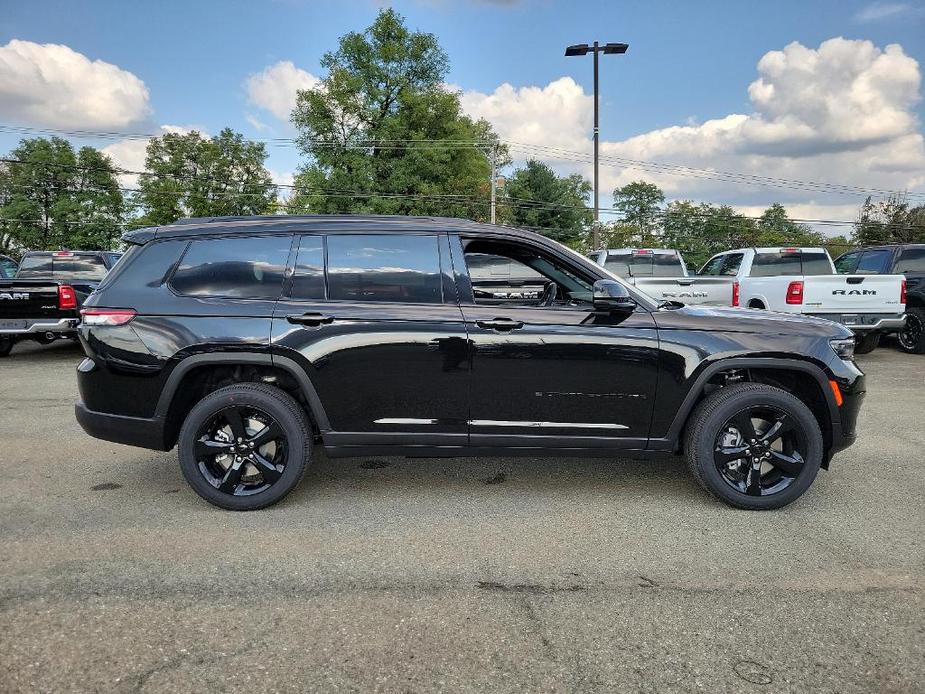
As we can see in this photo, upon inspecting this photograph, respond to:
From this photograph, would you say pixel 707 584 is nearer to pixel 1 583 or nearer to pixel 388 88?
pixel 1 583

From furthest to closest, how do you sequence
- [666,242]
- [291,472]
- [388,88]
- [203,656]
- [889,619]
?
[666,242] < [388,88] < [291,472] < [889,619] < [203,656]

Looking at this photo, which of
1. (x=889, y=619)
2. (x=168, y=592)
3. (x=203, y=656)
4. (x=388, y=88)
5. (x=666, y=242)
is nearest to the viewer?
(x=203, y=656)

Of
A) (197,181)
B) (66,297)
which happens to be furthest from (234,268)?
(197,181)

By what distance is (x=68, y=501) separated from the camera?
418 cm

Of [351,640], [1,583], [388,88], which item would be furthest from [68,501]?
[388,88]

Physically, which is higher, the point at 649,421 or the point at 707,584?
the point at 649,421

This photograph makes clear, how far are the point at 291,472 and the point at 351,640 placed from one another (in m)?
1.53

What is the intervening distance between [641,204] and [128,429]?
9512 cm

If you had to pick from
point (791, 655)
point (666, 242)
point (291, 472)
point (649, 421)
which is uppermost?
point (666, 242)

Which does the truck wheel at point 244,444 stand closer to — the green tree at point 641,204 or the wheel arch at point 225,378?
the wheel arch at point 225,378

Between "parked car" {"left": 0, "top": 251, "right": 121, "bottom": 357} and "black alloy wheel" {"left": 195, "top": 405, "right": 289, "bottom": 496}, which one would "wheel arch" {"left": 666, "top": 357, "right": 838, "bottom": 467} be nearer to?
"black alloy wheel" {"left": 195, "top": 405, "right": 289, "bottom": 496}

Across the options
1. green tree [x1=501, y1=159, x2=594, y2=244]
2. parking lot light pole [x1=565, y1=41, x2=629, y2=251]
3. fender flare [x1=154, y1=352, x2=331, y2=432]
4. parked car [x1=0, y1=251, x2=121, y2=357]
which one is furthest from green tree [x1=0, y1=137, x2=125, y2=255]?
fender flare [x1=154, y1=352, x2=331, y2=432]

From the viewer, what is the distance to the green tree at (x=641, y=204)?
90.6 m

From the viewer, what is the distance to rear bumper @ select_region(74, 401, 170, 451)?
13.0ft
